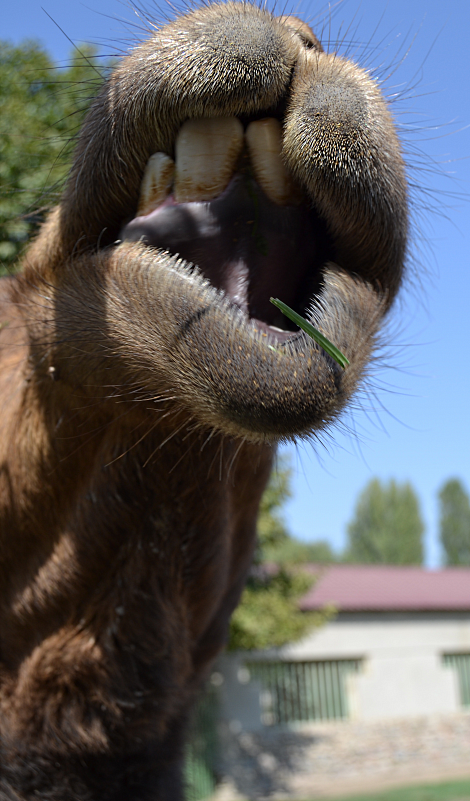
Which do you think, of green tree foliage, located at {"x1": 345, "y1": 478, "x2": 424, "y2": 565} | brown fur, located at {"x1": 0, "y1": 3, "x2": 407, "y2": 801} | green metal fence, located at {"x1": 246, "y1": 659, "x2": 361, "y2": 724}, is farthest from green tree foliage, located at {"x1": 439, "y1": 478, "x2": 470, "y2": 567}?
brown fur, located at {"x1": 0, "y1": 3, "x2": 407, "y2": 801}

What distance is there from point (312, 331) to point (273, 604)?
15.0 metres

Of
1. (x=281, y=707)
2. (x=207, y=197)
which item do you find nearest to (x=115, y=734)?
(x=207, y=197)

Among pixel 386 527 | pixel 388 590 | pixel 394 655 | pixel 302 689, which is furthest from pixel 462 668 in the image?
pixel 386 527

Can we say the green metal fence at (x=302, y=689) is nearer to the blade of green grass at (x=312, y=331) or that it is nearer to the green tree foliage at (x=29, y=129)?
the green tree foliage at (x=29, y=129)

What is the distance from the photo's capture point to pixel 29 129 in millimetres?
5520

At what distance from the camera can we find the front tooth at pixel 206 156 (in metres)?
1.29

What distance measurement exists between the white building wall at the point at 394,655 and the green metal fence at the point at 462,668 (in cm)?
32

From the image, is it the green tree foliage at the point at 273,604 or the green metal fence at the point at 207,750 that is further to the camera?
the green tree foliage at the point at 273,604

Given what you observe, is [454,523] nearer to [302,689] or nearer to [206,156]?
[302,689]

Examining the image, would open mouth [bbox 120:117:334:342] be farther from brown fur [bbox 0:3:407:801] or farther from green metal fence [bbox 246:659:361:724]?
green metal fence [bbox 246:659:361:724]

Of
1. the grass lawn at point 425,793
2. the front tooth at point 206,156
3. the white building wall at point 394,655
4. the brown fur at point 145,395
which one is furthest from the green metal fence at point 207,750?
the front tooth at point 206,156

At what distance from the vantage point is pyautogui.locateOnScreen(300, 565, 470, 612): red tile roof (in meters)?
21.3

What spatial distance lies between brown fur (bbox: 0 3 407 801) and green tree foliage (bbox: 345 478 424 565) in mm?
61983

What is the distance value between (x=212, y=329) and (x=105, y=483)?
22.7 inches
